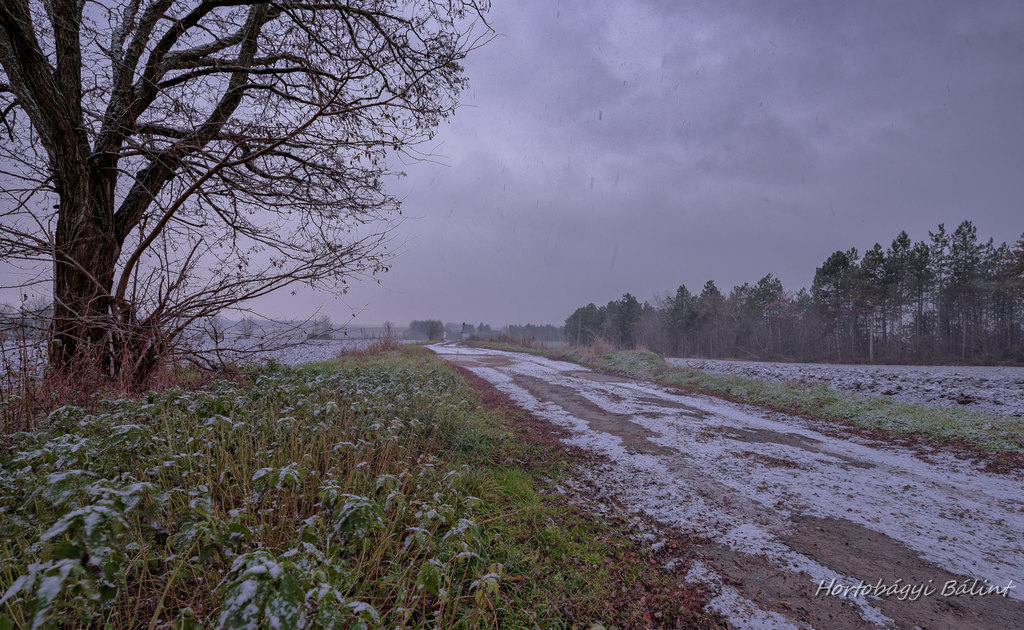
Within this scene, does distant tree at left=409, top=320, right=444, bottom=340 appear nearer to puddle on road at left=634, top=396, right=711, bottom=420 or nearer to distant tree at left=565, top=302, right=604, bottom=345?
distant tree at left=565, top=302, right=604, bottom=345

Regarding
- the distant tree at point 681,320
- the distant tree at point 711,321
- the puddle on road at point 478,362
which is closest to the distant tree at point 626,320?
the distant tree at point 681,320

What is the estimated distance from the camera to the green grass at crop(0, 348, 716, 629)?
3.92 feet

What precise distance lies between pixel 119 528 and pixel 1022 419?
13.0 m

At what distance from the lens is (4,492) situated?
6.61ft

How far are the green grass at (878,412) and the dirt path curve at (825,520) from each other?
4.73 feet

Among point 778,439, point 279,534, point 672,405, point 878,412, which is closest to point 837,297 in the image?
point 878,412

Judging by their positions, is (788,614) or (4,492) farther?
(788,614)

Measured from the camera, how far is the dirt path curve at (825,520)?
2.55 meters

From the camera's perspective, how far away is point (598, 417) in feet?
25.6

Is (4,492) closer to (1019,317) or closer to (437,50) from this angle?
(437,50)

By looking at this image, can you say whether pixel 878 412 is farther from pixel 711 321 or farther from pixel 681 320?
pixel 681 320

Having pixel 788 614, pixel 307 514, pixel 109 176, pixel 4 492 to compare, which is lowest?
pixel 788 614

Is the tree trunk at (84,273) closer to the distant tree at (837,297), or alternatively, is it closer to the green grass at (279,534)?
the green grass at (279,534)

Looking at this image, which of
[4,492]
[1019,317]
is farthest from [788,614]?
[1019,317]
